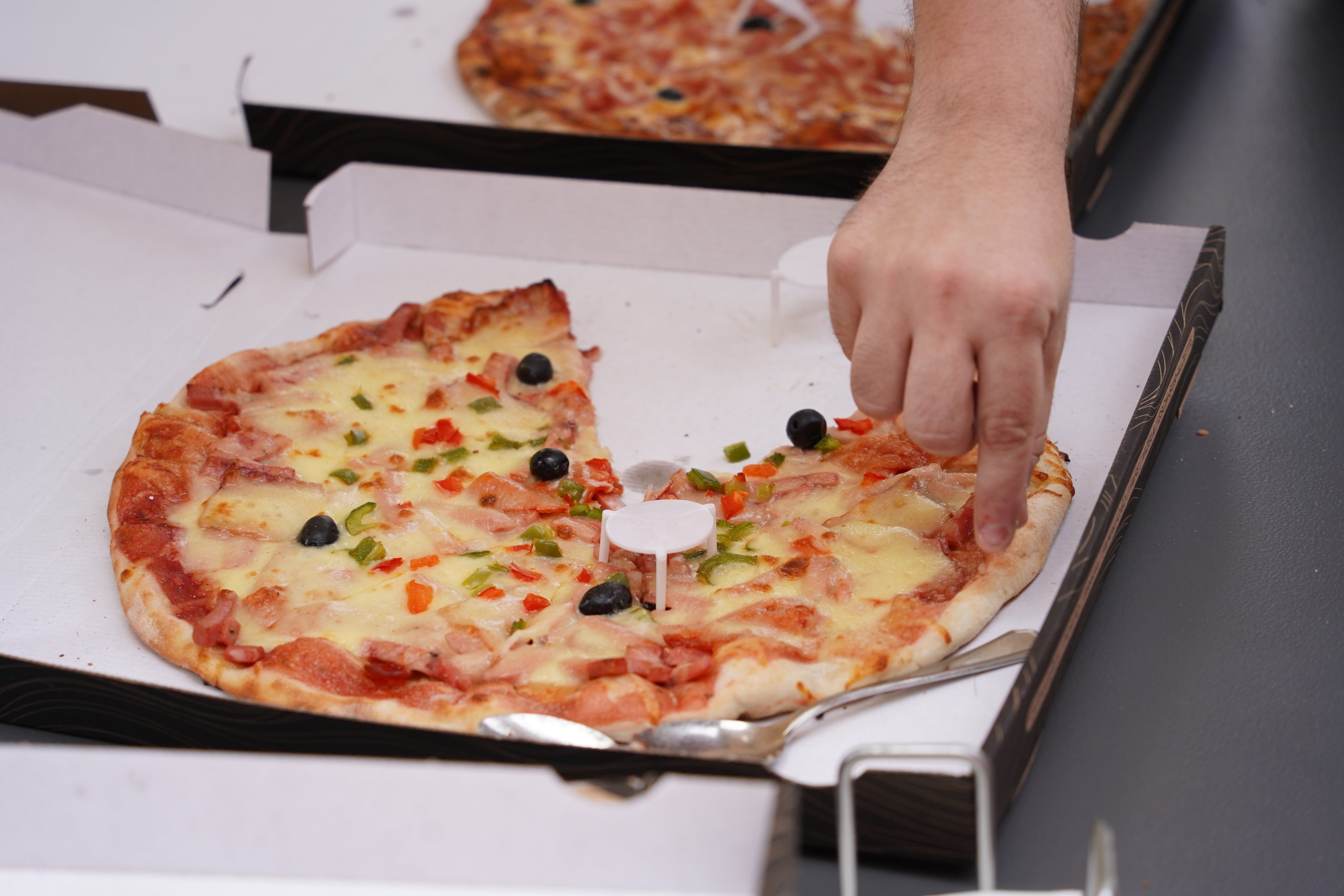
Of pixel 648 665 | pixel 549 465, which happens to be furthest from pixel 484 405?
pixel 648 665

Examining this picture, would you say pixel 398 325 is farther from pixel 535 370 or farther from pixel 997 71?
pixel 997 71

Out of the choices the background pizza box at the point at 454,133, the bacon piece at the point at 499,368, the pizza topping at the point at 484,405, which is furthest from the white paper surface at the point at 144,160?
the pizza topping at the point at 484,405

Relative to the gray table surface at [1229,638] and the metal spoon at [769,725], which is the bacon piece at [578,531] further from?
the gray table surface at [1229,638]

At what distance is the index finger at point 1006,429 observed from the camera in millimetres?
1416

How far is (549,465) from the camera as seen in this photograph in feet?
7.38

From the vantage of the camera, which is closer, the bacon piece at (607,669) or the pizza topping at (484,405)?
the bacon piece at (607,669)

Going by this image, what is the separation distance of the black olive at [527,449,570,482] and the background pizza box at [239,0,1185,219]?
0.96m

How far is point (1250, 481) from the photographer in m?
2.21

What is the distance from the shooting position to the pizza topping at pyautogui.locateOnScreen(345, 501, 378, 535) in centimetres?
213

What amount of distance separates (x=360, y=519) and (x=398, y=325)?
2.09 ft

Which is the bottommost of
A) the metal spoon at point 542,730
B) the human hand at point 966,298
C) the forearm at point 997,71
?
the metal spoon at point 542,730

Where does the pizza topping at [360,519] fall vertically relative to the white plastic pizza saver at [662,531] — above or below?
below

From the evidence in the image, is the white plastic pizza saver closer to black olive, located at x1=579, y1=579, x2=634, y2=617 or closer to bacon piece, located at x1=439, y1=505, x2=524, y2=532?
Result: black olive, located at x1=579, y1=579, x2=634, y2=617

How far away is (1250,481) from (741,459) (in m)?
0.87
